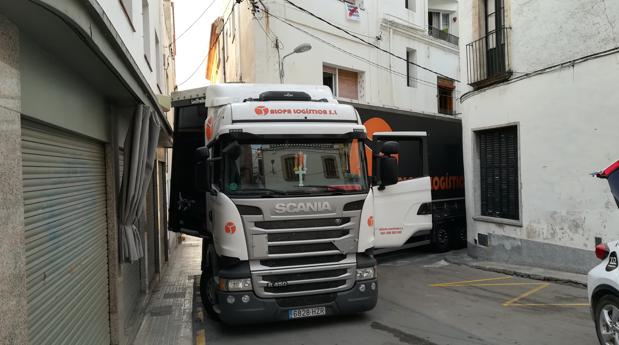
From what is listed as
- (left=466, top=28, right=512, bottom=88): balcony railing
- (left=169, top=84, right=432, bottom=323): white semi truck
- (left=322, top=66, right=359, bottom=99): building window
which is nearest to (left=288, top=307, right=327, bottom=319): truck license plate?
(left=169, top=84, right=432, bottom=323): white semi truck

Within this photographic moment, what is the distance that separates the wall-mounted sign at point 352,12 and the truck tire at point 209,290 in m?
12.4

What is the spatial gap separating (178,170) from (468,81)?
7.69 meters

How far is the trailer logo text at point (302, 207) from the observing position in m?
5.99

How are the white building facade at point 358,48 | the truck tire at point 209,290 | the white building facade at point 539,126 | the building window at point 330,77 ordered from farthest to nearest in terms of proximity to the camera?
the building window at point 330,77
the white building facade at point 358,48
the white building facade at point 539,126
the truck tire at point 209,290

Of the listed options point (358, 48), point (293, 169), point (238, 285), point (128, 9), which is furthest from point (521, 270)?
point (358, 48)

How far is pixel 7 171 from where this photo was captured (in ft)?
8.47

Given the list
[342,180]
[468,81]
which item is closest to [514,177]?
[468,81]

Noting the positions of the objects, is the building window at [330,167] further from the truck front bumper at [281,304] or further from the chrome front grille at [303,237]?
the truck front bumper at [281,304]

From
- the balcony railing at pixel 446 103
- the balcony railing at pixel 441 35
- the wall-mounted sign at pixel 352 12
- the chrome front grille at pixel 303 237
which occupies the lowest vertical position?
Result: the chrome front grille at pixel 303 237

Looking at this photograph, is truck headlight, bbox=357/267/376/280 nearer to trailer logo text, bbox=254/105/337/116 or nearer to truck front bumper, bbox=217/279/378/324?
truck front bumper, bbox=217/279/378/324

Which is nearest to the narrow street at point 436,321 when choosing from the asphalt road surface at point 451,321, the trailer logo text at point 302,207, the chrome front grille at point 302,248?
the asphalt road surface at point 451,321

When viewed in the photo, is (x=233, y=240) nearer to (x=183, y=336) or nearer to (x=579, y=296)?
(x=183, y=336)

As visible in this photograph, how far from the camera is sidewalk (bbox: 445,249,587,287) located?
875 centimetres

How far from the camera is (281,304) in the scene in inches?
239
